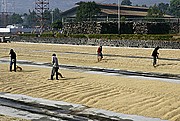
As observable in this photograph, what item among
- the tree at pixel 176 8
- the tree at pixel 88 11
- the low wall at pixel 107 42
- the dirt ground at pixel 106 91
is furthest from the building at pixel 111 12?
the dirt ground at pixel 106 91

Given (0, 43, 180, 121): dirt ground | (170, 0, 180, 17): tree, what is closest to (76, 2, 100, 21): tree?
(170, 0, 180, 17): tree

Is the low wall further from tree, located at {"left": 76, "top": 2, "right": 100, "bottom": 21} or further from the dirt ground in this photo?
tree, located at {"left": 76, "top": 2, "right": 100, "bottom": 21}

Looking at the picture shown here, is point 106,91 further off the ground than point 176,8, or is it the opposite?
point 176,8

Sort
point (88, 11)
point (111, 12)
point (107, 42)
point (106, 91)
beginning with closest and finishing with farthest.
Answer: point (106, 91), point (107, 42), point (88, 11), point (111, 12)

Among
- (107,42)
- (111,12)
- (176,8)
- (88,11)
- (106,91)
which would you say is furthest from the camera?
(176,8)

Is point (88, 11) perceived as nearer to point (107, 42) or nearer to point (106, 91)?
point (107, 42)

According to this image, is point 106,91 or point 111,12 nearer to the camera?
point 106,91

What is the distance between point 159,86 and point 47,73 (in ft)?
28.8

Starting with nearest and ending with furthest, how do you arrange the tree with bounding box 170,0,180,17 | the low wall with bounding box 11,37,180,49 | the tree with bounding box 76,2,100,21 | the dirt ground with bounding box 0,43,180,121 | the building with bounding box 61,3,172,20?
the dirt ground with bounding box 0,43,180,121 → the low wall with bounding box 11,37,180,49 → the tree with bounding box 76,2,100,21 → the building with bounding box 61,3,172,20 → the tree with bounding box 170,0,180,17

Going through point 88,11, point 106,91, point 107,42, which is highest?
point 88,11

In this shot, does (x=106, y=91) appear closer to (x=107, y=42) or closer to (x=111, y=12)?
(x=107, y=42)

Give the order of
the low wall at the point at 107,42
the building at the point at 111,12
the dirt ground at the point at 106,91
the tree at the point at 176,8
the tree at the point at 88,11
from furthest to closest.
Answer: the tree at the point at 176,8, the building at the point at 111,12, the tree at the point at 88,11, the low wall at the point at 107,42, the dirt ground at the point at 106,91

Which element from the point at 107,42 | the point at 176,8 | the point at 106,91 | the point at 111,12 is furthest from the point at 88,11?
the point at 106,91

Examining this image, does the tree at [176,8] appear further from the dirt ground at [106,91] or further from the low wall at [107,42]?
the dirt ground at [106,91]
